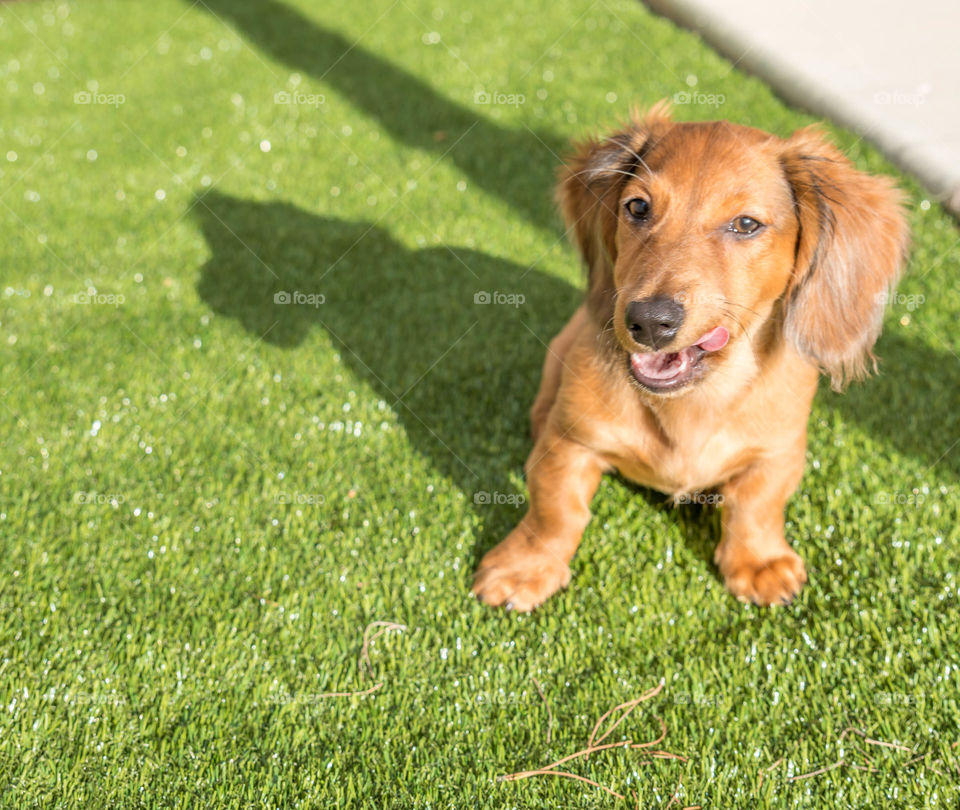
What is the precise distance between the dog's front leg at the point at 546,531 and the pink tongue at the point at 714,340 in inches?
21.1

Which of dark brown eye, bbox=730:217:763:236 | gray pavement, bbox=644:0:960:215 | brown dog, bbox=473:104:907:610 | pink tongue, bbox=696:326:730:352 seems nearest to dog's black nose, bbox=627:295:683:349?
brown dog, bbox=473:104:907:610

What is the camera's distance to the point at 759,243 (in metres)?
2.14

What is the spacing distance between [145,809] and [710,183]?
91.6 inches

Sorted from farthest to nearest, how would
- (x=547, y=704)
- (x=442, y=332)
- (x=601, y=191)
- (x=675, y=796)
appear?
1. (x=442, y=332)
2. (x=601, y=191)
3. (x=547, y=704)
4. (x=675, y=796)

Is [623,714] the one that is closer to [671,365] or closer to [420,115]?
[671,365]

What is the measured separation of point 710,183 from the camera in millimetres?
2135

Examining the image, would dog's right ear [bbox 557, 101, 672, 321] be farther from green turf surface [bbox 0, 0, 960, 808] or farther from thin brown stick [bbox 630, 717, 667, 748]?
thin brown stick [bbox 630, 717, 667, 748]

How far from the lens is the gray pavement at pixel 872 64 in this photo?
15.7 feet

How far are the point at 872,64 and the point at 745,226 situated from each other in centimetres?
435

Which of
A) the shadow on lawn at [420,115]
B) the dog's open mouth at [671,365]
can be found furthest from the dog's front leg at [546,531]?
the shadow on lawn at [420,115]

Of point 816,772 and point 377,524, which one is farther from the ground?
point 816,772

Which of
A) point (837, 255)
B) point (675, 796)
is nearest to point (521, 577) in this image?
point (675, 796)

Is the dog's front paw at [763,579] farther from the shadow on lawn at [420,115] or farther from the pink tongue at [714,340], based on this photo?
the shadow on lawn at [420,115]

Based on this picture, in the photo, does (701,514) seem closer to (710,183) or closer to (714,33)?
(710,183)
